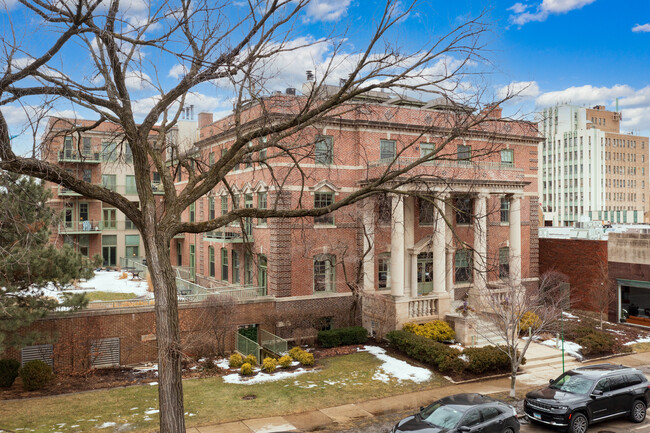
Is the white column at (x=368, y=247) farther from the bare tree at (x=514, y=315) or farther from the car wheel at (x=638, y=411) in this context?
the car wheel at (x=638, y=411)

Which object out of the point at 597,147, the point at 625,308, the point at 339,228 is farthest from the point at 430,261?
the point at 597,147

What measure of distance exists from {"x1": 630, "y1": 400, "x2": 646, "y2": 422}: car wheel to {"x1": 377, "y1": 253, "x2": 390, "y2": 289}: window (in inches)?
628

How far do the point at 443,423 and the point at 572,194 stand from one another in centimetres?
12551

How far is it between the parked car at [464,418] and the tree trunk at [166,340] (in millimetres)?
6701

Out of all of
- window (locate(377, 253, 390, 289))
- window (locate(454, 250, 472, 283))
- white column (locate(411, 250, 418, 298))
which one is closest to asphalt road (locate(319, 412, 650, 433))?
white column (locate(411, 250, 418, 298))

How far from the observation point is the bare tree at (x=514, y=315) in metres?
21.2

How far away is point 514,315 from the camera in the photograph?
71.8 ft

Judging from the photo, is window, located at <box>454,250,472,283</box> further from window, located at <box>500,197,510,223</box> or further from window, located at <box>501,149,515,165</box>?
window, located at <box>501,149,515,165</box>

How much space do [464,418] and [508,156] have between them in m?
26.5

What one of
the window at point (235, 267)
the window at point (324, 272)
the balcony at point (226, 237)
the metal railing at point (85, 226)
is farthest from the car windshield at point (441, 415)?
the metal railing at point (85, 226)

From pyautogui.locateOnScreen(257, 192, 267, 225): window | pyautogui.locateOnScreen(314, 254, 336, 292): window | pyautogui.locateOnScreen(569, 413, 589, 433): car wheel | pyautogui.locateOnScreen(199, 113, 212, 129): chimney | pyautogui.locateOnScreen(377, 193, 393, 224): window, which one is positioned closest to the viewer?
pyautogui.locateOnScreen(569, 413, 589, 433): car wheel

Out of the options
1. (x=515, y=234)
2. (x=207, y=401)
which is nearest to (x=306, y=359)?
(x=207, y=401)

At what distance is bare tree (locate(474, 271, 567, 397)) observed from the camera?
21203 millimetres

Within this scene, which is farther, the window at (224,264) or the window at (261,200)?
the window at (224,264)
